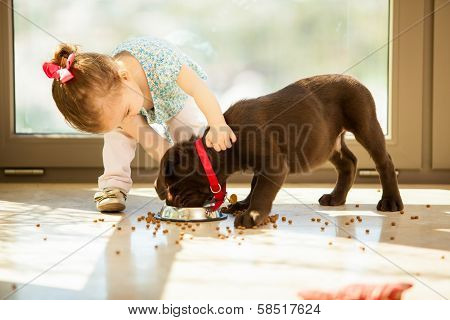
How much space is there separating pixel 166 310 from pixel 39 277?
0.34 metres

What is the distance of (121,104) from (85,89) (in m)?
0.14

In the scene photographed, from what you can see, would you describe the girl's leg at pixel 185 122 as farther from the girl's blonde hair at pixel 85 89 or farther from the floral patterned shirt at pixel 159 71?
the girl's blonde hair at pixel 85 89

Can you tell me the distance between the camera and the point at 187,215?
198cm

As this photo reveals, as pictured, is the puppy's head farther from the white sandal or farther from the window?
the window

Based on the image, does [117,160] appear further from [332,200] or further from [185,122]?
[332,200]

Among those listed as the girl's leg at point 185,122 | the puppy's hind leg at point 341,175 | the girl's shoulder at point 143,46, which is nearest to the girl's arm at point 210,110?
the girl's shoulder at point 143,46

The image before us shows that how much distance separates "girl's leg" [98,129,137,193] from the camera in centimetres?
237

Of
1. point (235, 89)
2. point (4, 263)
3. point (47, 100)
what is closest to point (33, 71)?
point (47, 100)

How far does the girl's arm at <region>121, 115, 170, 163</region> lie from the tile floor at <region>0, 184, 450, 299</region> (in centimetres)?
32

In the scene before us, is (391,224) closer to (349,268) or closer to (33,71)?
(349,268)

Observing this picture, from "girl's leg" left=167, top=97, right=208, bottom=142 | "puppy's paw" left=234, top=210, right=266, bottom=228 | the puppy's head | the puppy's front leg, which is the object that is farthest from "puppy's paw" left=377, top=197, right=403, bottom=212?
"girl's leg" left=167, top=97, right=208, bottom=142

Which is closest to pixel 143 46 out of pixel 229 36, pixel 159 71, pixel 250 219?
pixel 159 71

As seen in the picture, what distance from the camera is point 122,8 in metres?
3.24

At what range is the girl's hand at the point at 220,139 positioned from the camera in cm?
198
